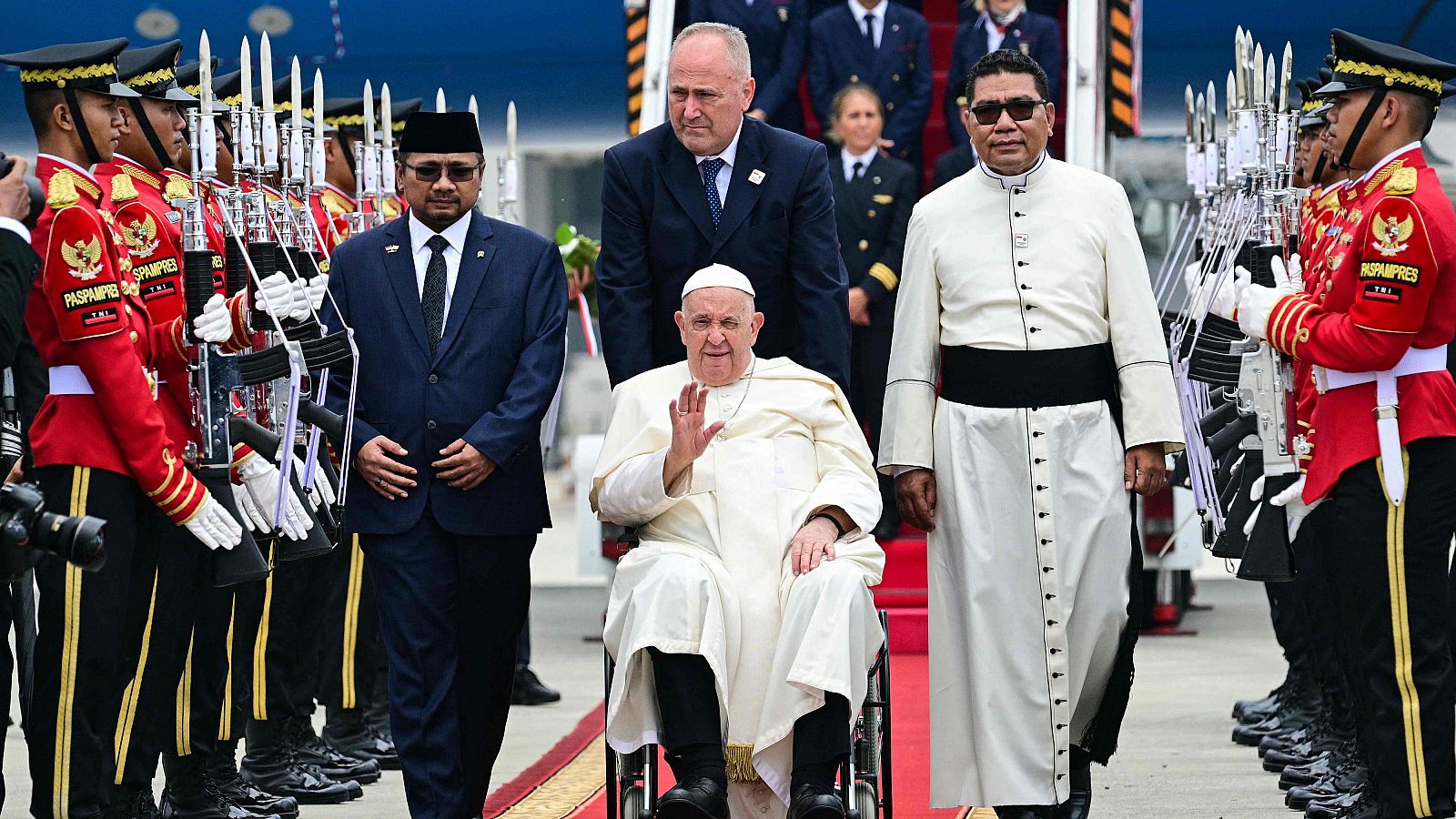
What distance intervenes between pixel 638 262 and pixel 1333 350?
1.71 metres

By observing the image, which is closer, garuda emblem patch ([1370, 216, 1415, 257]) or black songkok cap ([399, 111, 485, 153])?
garuda emblem patch ([1370, 216, 1415, 257])

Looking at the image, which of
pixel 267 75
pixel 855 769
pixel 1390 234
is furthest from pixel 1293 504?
pixel 267 75

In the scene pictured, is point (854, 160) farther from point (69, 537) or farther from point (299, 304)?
point (69, 537)

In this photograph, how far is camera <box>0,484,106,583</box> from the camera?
3840 millimetres

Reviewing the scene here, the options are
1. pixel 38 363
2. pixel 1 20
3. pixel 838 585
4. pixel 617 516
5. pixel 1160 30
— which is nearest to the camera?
pixel 838 585

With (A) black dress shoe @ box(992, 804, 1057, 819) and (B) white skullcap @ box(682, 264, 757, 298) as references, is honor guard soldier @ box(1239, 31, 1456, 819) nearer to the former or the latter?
(A) black dress shoe @ box(992, 804, 1057, 819)

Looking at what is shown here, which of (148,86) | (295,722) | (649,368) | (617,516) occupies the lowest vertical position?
(295,722)

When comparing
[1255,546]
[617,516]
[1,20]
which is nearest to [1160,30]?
[1,20]

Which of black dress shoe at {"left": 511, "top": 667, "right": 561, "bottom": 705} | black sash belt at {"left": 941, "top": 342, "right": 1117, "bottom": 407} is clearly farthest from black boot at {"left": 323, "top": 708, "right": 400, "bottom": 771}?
black sash belt at {"left": 941, "top": 342, "right": 1117, "bottom": 407}

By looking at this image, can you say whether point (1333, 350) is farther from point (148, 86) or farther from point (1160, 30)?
point (1160, 30)

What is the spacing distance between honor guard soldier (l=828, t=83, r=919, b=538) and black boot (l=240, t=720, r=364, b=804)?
2.93 metres

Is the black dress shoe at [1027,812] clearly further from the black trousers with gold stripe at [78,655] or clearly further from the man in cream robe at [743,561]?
the black trousers with gold stripe at [78,655]

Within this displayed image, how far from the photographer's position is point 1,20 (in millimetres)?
15820

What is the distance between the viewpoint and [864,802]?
4465 millimetres
